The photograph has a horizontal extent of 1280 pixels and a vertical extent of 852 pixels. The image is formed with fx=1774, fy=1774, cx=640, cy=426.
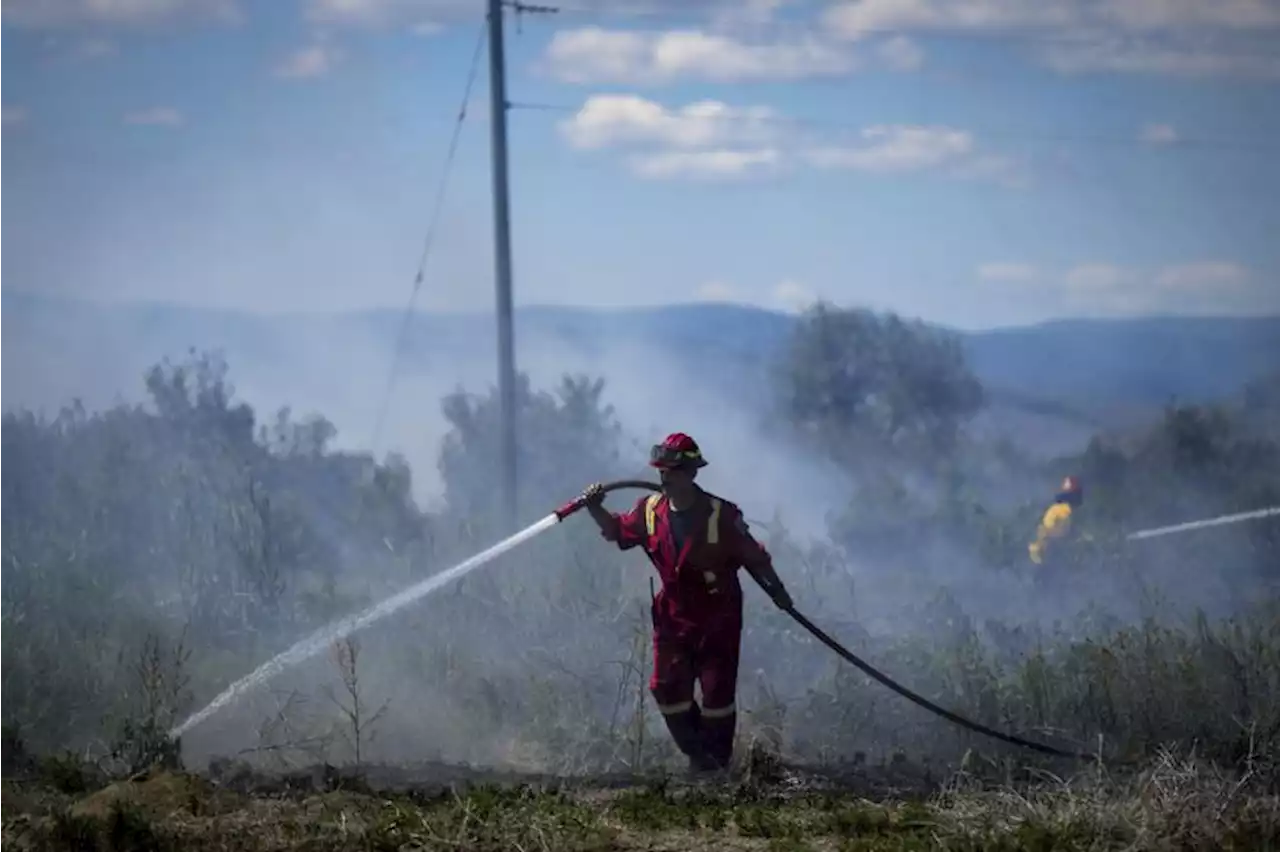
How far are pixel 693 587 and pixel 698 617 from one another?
0.55 feet

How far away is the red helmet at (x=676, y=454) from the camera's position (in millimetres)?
9195

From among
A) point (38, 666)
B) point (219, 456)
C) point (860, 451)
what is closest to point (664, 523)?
point (38, 666)

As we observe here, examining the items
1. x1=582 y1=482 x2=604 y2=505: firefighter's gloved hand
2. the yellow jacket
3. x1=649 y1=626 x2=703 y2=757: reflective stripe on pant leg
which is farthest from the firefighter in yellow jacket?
x1=582 y1=482 x2=604 y2=505: firefighter's gloved hand

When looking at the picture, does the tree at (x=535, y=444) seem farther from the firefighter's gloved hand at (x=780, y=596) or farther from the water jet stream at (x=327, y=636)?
the firefighter's gloved hand at (x=780, y=596)

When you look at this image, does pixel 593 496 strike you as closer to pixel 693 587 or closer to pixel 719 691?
pixel 693 587

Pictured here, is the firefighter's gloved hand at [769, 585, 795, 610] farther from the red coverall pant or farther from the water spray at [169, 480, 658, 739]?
the water spray at [169, 480, 658, 739]

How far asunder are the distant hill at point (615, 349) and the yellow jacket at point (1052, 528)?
2853 millimetres

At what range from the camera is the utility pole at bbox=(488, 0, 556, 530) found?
1298 cm

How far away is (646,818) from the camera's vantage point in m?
8.20

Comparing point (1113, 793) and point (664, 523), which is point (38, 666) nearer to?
point (664, 523)

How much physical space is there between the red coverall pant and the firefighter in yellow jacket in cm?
537

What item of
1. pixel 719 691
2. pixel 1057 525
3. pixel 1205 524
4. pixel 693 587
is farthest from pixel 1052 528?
pixel 693 587

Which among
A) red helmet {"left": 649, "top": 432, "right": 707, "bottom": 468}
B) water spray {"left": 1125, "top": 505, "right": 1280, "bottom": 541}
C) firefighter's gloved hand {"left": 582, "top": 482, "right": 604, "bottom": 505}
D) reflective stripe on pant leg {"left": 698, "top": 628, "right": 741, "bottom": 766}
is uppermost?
red helmet {"left": 649, "top": 432, "right": 707, "bottom": 468}

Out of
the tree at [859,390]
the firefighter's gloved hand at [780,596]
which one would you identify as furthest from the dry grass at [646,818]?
the tree at [859,390]
